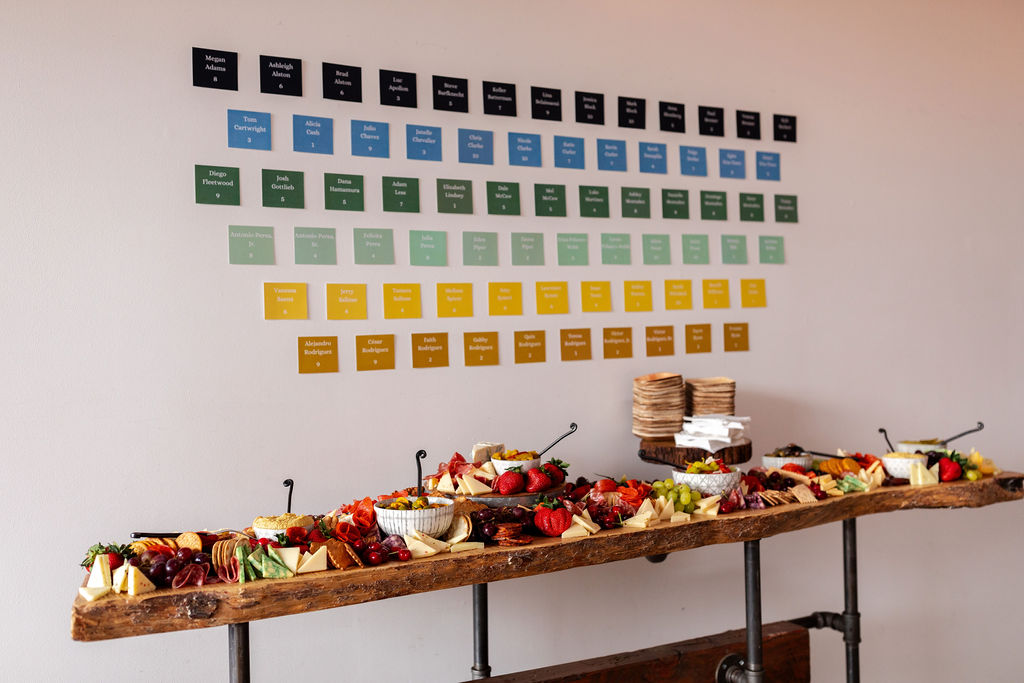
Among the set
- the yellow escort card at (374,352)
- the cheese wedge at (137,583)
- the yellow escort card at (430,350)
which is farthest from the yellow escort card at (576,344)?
the cheese wedge at (137,583)

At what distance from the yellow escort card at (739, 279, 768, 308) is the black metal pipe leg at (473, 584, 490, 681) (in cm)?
189

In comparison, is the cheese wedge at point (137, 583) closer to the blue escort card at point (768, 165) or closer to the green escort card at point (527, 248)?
the green escort card at point (527, 248)

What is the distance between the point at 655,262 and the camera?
13.1ft

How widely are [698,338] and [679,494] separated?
1.29 metres

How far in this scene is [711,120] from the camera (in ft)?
13.6

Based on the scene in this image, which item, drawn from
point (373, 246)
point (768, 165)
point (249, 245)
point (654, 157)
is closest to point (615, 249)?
point (654, 157)

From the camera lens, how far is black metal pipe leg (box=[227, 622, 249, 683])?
2244 mm

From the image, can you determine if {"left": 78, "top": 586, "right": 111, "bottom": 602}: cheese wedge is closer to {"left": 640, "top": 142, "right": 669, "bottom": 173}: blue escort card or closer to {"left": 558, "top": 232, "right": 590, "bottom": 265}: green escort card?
{"left": 558, "top": 232, "right": 590, "bottom": 265}: green escort card

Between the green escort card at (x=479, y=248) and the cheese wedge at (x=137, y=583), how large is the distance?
1893 mm

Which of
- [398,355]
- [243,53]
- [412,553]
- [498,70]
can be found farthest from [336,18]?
[412,553]

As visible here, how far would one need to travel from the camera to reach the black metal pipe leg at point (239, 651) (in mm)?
2244

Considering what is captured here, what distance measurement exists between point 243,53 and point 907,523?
157 inches

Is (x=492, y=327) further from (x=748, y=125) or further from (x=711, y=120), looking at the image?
(x=748, y=125)

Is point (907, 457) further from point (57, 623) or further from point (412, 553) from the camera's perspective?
point (57, 623)
